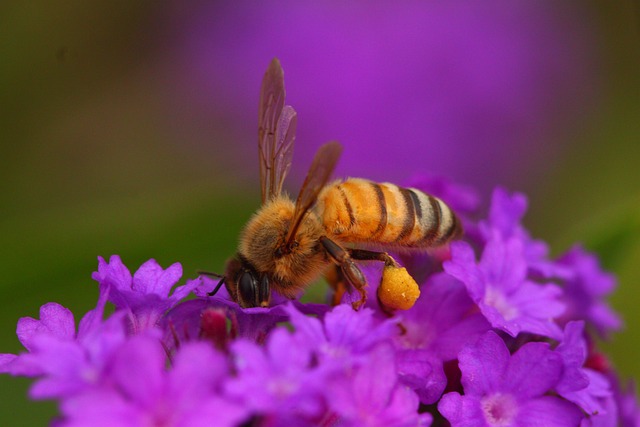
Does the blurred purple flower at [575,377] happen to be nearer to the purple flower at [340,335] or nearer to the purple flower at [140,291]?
the purple flower at [340,335]

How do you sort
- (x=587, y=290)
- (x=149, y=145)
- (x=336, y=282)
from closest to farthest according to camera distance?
(x=336, y=282)
(x=587, y=290)
(x=149, y=145)

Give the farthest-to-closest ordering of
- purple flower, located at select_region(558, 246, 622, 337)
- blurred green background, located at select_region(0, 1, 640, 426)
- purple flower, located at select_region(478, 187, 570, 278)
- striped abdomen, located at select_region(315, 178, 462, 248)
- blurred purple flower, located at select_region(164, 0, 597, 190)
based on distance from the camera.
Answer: blurred purple flower, located at select_region(164, 0, 597, 190) → blurred green background, located at select_region(0, 1, 640, 426) → purple flower, located at select_region(558, 246, 622, 337) → purple flower, located at select_region(478, 187, 570, 278) → striped abdomen, located at select_region(315, 178, 462, 248)

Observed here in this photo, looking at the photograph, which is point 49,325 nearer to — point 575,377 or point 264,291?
point 264,291

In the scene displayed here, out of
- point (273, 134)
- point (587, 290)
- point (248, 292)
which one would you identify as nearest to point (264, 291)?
point (248, 292)

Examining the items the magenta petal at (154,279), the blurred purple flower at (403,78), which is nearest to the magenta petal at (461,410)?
the magenta petal at (154,279)

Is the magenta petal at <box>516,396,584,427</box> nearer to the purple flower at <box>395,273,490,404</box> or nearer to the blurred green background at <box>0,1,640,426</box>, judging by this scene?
the purple flower at <box>395,273,490,404</box>

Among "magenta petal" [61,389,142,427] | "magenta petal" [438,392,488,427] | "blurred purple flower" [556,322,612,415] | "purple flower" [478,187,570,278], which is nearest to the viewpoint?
"magenta petal" [61,389,142,427]

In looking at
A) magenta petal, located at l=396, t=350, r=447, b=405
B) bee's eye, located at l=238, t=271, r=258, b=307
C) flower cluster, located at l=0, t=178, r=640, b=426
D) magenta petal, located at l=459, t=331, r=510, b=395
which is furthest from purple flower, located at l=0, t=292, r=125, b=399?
magenta petal, located at l=459, t=331, r=510, b=395
